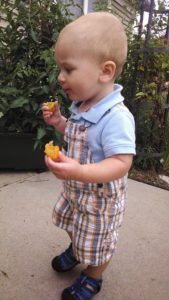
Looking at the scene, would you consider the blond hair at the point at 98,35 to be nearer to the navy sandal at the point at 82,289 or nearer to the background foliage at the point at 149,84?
the navy sandal at the point at 82,289

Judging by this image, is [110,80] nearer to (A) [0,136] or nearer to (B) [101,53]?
(B) [101,53]

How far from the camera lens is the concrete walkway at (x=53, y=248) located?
4.82ft

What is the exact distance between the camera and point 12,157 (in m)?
2.68

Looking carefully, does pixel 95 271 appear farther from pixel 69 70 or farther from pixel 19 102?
pixel 19 102

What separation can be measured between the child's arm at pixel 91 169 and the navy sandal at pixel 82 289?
2.02 ft

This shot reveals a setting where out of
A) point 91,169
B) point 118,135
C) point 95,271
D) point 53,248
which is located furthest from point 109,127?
point 53,248

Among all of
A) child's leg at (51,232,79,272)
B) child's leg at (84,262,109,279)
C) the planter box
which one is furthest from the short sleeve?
the planter box

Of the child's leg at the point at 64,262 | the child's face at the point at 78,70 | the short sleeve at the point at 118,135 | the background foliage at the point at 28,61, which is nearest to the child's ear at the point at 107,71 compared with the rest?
the child's face at the point at 78,70

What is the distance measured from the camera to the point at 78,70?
3.53 feet

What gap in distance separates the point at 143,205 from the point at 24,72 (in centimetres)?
145

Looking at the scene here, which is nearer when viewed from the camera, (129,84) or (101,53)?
(101,53)

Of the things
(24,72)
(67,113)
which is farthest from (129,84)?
(24,72)

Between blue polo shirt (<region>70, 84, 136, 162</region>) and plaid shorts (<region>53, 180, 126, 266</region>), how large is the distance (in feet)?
0.59

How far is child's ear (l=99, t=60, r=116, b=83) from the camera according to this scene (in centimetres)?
108
